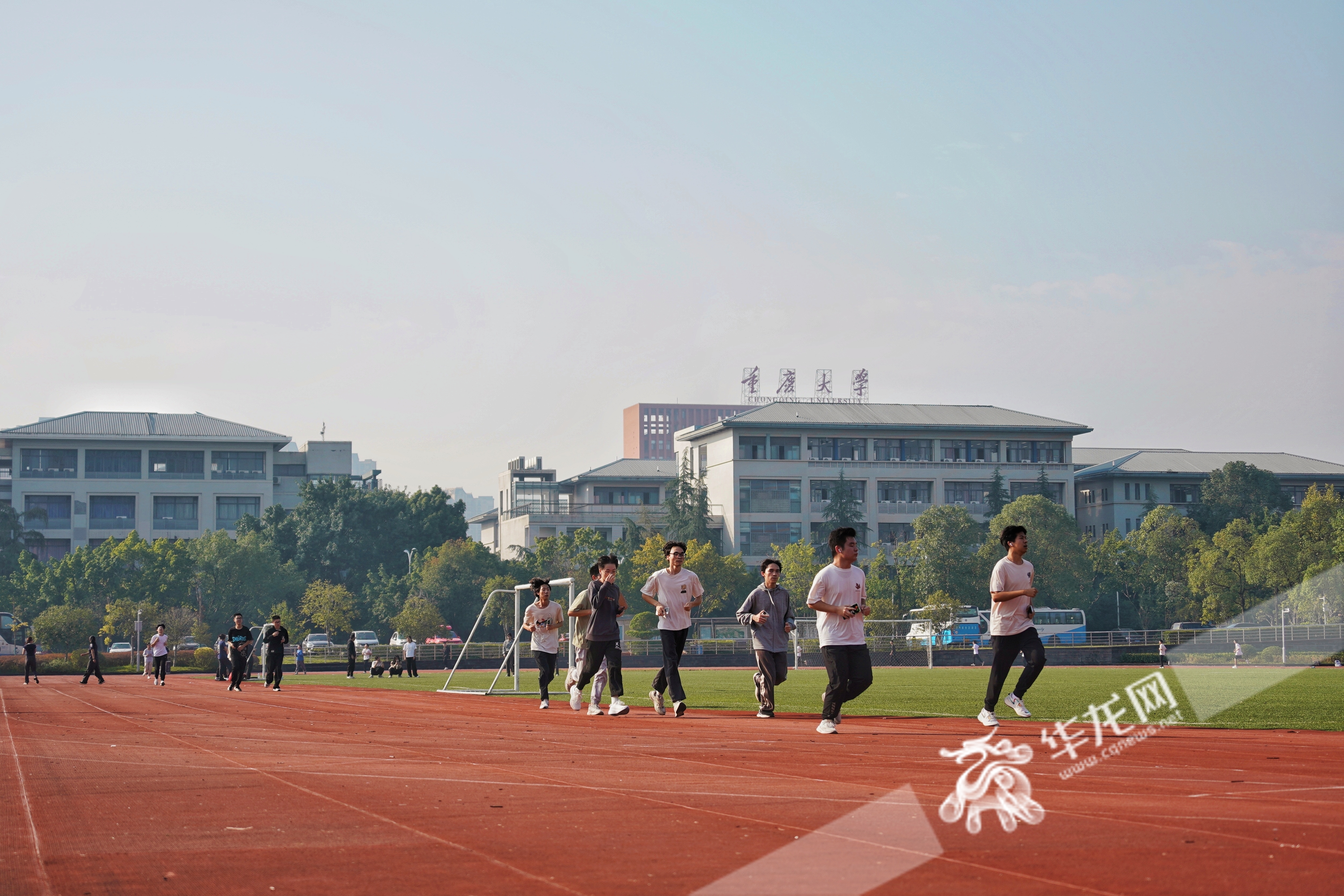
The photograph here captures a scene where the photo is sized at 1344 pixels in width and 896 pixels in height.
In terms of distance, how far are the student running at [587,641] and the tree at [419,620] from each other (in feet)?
204

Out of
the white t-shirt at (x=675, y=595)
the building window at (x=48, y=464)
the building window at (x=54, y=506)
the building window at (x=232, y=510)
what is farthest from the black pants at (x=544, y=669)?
the building window at (x=48, y=464)

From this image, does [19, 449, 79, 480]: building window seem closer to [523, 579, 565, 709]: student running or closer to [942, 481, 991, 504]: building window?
[942, 481, 991, 504]: building window

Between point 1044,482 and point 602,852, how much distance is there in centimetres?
10463

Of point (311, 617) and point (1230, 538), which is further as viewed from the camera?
point (311, 617)

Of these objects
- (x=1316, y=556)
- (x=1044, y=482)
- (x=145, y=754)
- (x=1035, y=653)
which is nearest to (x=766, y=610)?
(x=1035, y=653)

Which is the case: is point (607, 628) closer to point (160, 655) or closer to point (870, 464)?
point (160, 655)

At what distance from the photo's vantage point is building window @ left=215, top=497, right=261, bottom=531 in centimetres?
10675

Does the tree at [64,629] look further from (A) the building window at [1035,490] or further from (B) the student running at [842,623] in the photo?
(A) the building window at [1035,490]

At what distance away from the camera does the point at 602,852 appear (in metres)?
5.93

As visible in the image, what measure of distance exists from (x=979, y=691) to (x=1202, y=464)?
102 meters

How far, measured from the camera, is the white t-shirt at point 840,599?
11812 mm

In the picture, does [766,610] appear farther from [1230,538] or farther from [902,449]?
[902,449]

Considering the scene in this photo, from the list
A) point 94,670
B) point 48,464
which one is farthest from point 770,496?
point 94,670

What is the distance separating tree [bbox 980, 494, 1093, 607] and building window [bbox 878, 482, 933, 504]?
778 inches
